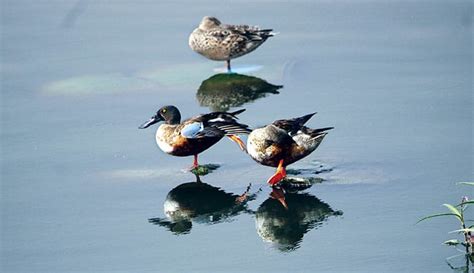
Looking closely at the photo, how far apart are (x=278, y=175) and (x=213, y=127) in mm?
822

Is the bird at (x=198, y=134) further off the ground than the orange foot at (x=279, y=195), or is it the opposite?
the bird at (x=198, y=134)

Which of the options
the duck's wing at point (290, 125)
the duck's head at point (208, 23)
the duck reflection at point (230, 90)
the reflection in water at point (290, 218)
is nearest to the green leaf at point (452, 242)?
the reflection in water at point (290, 218)

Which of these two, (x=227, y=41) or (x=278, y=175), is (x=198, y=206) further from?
(x=227, y=41)

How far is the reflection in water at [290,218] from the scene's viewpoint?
8312 millimetres

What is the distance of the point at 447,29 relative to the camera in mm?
14578

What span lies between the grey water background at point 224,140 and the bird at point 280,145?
0.21 metres

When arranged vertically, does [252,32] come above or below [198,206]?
above

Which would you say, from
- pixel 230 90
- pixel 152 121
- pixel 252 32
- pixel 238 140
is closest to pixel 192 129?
pixel 238 140

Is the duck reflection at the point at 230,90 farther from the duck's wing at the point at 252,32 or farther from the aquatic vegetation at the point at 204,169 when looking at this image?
the aquatic vegetation at the point at 204,169

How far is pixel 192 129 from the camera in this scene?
32.9 feet

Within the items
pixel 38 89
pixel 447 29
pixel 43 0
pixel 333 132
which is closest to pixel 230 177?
pixel 333 132

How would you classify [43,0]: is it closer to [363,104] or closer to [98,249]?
[363,104]

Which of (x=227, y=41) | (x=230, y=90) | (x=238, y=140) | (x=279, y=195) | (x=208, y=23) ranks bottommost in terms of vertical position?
(x=230, y=90)

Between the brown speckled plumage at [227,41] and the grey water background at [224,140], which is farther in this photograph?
the brown speckled plumage at [227,41]
